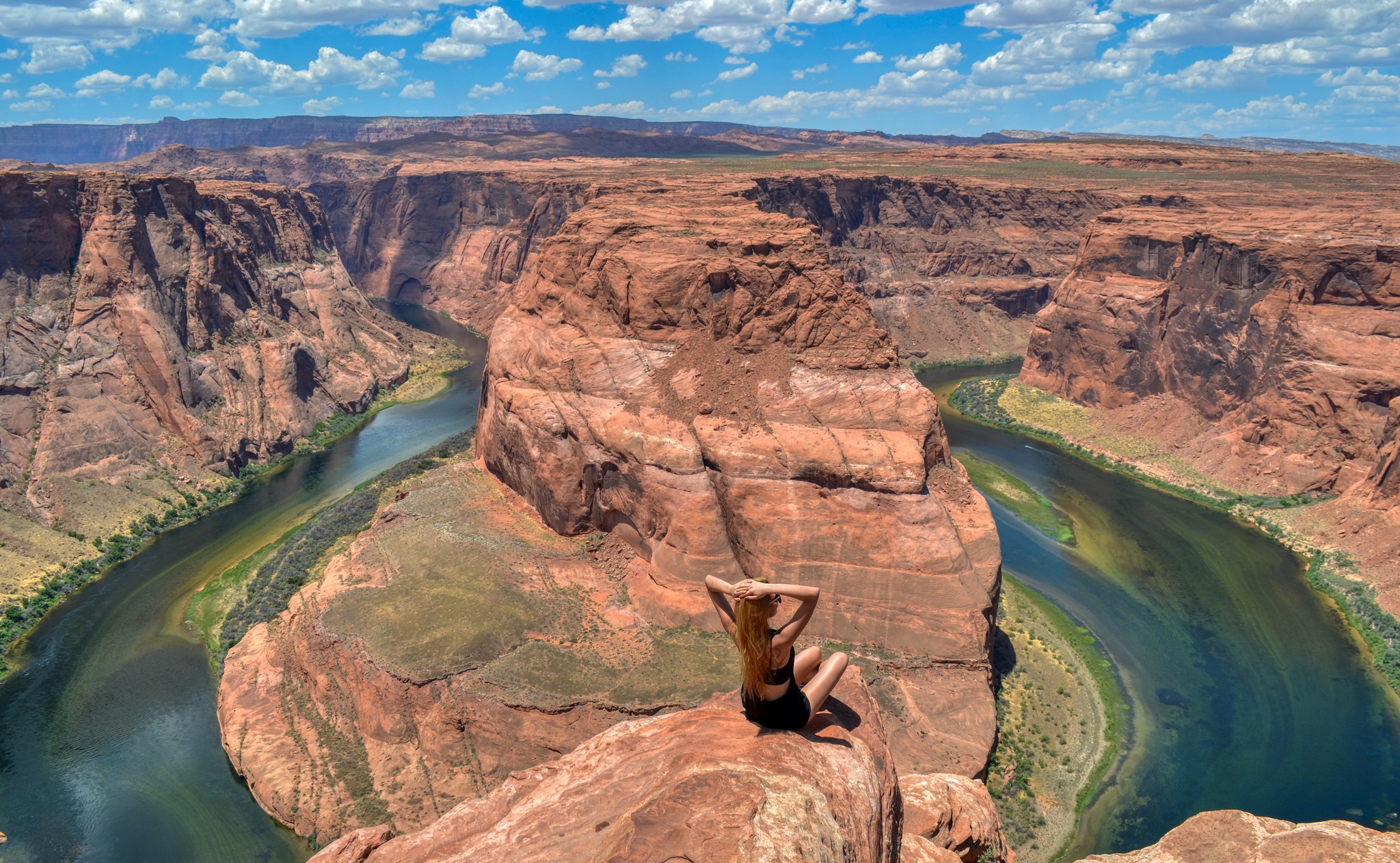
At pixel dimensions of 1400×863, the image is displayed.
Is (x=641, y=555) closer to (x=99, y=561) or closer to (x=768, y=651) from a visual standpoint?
(x=768, y=651)

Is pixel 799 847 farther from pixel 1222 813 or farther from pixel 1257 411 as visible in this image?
pixel 1257 411

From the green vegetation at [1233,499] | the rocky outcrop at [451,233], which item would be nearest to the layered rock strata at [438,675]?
the green vegetation at [1233,499]

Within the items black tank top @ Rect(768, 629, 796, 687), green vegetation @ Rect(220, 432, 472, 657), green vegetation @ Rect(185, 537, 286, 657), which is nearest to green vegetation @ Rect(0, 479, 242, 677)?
green vegetation @ Rect(185, 537, 286, 657)

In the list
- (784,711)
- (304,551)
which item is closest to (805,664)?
(784,711)

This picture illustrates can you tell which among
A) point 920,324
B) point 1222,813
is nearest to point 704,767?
point 1222,813

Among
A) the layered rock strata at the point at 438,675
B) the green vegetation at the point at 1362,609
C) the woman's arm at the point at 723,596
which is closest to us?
the woman's arm at the point at 723,596

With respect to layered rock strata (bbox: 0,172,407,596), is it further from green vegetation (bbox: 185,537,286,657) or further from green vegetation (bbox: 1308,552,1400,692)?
green vegetation (bbox: 1308,552,1400,692)

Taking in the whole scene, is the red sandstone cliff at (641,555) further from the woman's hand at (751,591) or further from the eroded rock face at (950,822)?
the woman's hand at (751,591)
